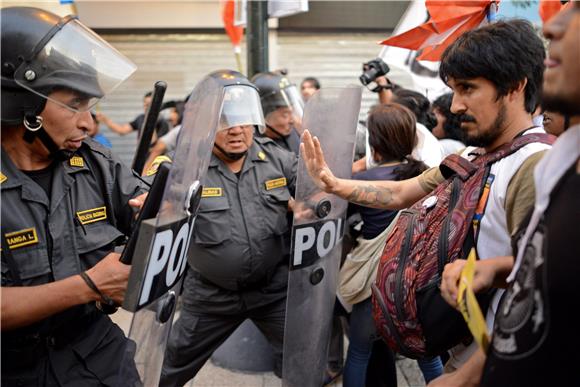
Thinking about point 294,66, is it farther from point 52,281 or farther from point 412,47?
point 52,281

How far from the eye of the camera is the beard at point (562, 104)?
3.51 ft

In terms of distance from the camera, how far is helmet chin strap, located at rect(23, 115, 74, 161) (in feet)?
5.69

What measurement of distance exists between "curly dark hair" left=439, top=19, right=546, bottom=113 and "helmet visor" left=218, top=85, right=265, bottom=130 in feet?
4.33

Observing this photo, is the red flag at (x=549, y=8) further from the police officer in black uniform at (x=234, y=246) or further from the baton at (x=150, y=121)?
the baton at (x=150, y=121)

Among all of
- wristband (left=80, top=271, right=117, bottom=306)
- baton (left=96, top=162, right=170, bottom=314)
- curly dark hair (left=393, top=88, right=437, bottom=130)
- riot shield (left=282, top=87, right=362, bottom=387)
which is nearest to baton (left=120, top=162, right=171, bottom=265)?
baton (left=96, top=162, right=170, bottom=314)

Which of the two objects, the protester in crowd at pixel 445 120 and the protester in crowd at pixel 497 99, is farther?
the protester in crowd at pixel 445 120

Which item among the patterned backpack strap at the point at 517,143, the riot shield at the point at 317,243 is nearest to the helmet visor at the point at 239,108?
the riot shield at the point at 317,243

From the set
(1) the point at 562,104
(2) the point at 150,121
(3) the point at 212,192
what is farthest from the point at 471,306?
(2) the point at 150,121

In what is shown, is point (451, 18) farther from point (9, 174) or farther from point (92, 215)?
point (9, 174)

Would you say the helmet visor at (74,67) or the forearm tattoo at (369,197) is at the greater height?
the helmet visor at (74,67)

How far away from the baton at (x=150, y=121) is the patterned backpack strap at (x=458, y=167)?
1400mm

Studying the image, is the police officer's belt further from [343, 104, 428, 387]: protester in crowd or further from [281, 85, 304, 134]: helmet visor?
[281, 85, 304, 134]: helmet visor

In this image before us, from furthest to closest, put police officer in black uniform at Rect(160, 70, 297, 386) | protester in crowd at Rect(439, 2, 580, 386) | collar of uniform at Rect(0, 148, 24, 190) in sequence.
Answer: police officer in black uniform at Rect(160, 70, 297, 386) < collar of uniform at Rect(0, 148, 24, 190) < protester in crowd at Rect(439, 2, 580, 386)

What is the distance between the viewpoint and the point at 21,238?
5.53 ft
